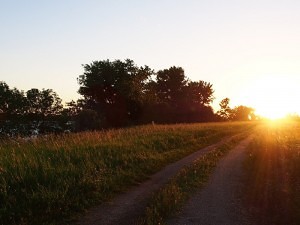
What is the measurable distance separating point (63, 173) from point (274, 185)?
277 inches

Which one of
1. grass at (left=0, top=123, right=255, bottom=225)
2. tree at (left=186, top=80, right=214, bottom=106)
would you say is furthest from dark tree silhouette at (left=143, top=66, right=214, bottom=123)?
grass at (left=0, top=123, right=255, bottom=225)

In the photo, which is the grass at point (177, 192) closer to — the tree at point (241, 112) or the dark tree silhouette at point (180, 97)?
the dark tree silhouette at point (180, 97)

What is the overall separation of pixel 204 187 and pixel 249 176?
2.83 m

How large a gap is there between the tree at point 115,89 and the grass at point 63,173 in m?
36.7

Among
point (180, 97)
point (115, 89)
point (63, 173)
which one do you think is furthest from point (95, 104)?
point (63, 173)

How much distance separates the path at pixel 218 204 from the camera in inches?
389

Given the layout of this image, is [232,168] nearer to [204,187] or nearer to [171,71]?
[204,187]

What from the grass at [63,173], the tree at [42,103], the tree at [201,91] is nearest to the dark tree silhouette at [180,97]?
the tree at [201,91]

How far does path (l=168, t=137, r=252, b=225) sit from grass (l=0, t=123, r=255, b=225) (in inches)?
105

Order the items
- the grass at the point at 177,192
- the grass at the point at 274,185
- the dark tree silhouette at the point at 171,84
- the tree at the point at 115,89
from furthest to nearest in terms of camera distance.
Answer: the dark tree silhouette at the point at 171,84 < the tree at the point at 115,89 < the grass at the point at 274,185 < the grass at the point at 177,192

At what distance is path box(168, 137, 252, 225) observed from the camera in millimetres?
9891

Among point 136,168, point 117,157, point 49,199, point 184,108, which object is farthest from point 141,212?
point 184,108

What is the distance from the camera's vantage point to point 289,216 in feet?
33.3

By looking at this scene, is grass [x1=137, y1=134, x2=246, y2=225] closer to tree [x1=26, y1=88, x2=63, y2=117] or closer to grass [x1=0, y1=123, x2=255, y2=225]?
grass [x1=0, y1=123, x2=255, y2=225]
